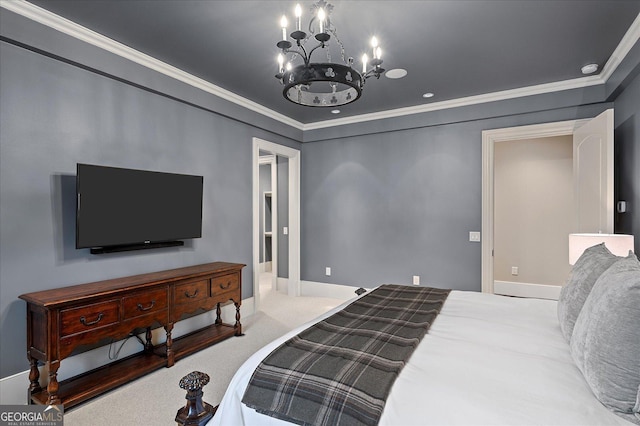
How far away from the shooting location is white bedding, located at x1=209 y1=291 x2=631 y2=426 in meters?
1.09

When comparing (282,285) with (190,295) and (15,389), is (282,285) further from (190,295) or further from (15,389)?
(15,389)

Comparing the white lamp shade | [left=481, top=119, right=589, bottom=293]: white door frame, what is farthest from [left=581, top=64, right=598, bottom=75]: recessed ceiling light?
the white lamp shade

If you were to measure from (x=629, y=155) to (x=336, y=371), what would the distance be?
339 cm

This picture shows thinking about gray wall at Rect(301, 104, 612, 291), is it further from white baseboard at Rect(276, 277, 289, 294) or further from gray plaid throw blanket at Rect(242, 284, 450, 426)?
gray plaid throw blanket at Rect(242, 284, 450, 426)

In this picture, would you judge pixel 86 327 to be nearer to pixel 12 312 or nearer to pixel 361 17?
pixel 12 312

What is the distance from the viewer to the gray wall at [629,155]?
2768 millimetres

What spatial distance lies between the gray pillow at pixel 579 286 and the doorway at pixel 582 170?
4.45ft

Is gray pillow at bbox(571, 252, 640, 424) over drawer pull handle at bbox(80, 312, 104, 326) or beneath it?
over

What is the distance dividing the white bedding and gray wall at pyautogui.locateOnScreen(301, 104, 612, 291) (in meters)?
2.44

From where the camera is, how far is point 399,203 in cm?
470

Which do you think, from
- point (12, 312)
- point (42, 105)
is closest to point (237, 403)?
point (12, 312)

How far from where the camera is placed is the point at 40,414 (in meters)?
2.07

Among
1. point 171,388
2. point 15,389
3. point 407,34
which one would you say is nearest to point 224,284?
point 171,388

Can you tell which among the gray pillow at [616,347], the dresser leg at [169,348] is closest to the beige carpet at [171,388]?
the dresser leg at [169,348]
